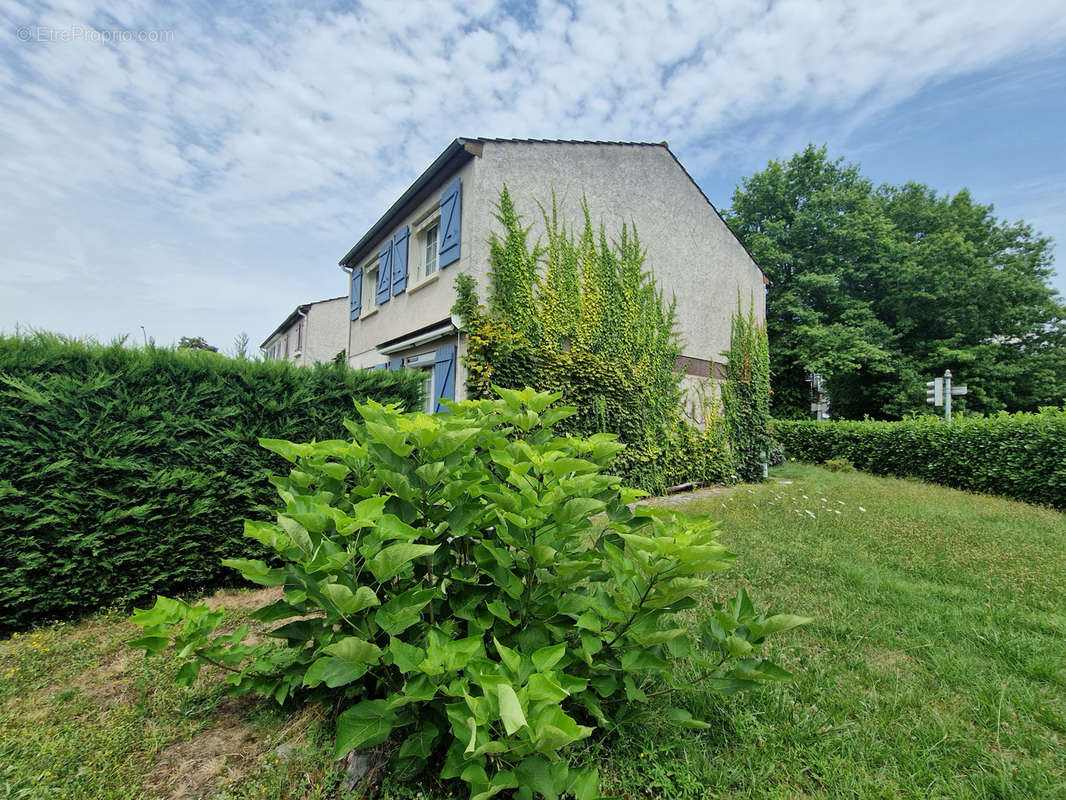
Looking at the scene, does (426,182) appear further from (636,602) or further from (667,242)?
(636,602)

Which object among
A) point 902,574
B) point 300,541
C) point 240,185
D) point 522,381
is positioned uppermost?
point 240,185

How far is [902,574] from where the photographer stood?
438 cm

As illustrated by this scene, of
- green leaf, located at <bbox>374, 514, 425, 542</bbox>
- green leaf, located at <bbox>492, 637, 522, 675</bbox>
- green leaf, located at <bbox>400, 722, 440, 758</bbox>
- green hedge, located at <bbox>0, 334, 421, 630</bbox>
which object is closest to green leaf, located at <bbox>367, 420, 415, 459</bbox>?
green leaf, located at <bbox>374, 514, 425, 542</bbox>

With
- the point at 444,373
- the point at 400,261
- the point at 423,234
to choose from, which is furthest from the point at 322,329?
the point at 444,373

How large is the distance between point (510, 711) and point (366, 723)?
2.11 ft

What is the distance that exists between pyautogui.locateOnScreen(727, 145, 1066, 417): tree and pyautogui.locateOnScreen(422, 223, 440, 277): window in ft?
59.0

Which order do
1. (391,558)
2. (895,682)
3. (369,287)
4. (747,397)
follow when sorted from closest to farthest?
1. (391,558)
2. (895,682)
3. (747,397)
4. (369,287)

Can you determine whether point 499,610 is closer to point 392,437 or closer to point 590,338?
point 392,437

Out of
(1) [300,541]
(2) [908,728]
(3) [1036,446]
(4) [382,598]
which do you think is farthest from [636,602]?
(3) [1036,446]

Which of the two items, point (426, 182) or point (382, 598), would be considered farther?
point (426, 182)

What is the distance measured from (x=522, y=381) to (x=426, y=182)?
14.9 feet

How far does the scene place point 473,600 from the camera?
1576mm

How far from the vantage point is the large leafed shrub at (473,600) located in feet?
4.05

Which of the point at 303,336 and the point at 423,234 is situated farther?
the point at 303,336
